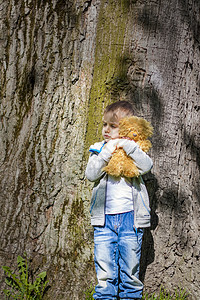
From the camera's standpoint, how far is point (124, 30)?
3.18 meters

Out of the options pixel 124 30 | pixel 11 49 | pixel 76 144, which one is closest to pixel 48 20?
pixel 11 49

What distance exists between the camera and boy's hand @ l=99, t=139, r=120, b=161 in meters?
2.79

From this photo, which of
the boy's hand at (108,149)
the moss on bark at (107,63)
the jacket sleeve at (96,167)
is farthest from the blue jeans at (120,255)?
the moss on bark at (107,63)

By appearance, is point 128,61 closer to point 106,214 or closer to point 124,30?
point 124,30

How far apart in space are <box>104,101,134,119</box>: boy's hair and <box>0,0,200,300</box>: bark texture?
25cm

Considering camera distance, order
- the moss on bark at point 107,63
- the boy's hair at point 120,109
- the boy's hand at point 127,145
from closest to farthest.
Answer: the boy's hand at point 127,145 → the boy's hair at point 120,109 → the moss on bark at point 107,63

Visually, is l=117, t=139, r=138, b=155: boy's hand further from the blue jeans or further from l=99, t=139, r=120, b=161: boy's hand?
the blue jeans

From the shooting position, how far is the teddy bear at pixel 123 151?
2738mm

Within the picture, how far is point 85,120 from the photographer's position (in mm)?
3242

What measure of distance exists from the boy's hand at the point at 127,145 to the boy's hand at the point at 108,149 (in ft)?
0.18

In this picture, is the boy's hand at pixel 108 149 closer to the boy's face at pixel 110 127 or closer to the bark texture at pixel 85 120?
the boy's face at pixel 110 127

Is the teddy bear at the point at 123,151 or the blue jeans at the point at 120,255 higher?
the teddy bear at the point at 123,151

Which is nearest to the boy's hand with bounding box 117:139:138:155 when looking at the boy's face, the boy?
the boy

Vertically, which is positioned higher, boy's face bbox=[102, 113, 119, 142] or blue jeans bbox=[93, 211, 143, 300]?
boy's face bbox=[102, 113, 119, 142]
